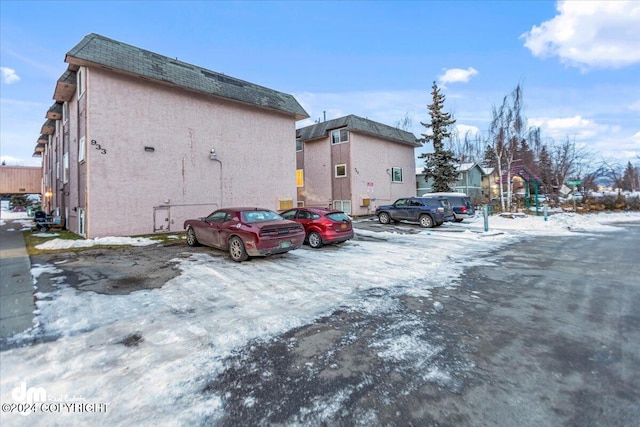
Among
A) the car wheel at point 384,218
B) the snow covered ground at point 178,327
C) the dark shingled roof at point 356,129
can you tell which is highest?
the dark shingled roof at point 356,129

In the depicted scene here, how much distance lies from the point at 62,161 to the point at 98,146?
8328 millimetres

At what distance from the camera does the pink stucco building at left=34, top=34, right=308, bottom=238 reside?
1167 cm

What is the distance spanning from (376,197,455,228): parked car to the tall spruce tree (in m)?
11.2

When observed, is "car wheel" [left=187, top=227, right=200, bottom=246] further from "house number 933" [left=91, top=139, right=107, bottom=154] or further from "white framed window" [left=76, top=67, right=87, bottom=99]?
"white framed window" [left=76, top=67, right=87, bottom=99]

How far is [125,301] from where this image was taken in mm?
4898

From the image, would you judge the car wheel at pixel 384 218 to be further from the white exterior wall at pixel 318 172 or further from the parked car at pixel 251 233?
the parked car at pixel 251 233

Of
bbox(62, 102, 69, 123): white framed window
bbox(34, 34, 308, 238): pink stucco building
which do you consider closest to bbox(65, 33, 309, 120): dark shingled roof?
bbox(34, 34, 308, 238): pink stucco building

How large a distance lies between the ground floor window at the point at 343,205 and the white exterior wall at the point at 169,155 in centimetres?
671

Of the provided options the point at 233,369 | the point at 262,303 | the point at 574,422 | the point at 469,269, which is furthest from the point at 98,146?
the point at 574,422

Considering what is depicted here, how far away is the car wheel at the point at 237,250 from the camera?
7.77 meters

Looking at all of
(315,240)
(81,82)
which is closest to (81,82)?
(81,82)

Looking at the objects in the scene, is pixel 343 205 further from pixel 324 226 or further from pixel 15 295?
pixel 15 295

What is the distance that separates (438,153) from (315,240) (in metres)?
21.3

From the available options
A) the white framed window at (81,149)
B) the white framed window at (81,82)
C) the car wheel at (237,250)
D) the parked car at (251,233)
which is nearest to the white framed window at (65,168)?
the white framed window at (81,149)
